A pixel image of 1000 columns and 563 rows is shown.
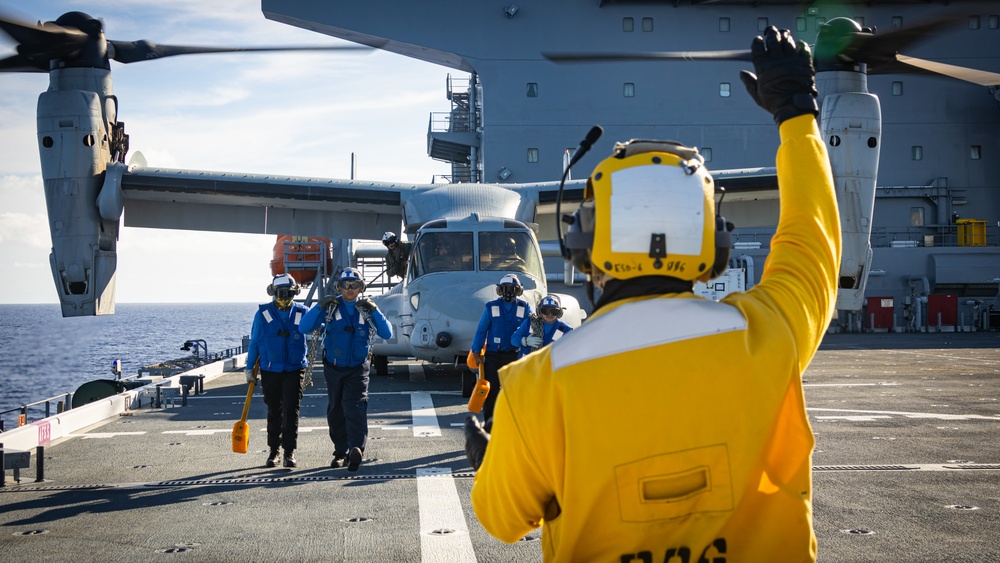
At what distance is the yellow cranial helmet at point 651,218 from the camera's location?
2082 mm

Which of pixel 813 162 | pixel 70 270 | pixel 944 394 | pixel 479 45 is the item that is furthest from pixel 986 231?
pixel 813 162

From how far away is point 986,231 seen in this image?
39.5m

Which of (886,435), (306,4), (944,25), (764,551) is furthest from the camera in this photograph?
(306,4)

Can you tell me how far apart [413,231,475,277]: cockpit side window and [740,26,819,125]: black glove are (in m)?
12.5

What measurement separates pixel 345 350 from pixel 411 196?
933 cm

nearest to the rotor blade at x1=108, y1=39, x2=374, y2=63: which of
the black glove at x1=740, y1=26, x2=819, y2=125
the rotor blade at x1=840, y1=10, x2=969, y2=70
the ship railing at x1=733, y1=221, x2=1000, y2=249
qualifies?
the rotor blade at x1=840, y1=10, x2=969, y2=70

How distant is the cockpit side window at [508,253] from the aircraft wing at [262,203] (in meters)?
3.65

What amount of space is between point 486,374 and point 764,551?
8985 millimetres

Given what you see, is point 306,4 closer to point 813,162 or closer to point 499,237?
point 499,237

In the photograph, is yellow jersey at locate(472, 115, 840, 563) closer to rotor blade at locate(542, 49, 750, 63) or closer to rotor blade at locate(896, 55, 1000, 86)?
rotor blade at locate(542, 49, 750, 63)

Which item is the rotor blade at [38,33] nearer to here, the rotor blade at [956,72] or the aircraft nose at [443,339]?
the aircraft nose at [443,339]

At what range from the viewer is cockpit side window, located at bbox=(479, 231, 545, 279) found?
49.4 ft

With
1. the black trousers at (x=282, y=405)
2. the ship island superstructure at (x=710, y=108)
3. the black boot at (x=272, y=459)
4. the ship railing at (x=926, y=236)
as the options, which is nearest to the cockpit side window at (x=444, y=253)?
the black trousers at (x=282, y=405)

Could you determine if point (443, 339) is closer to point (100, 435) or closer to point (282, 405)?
point (282, 405)
